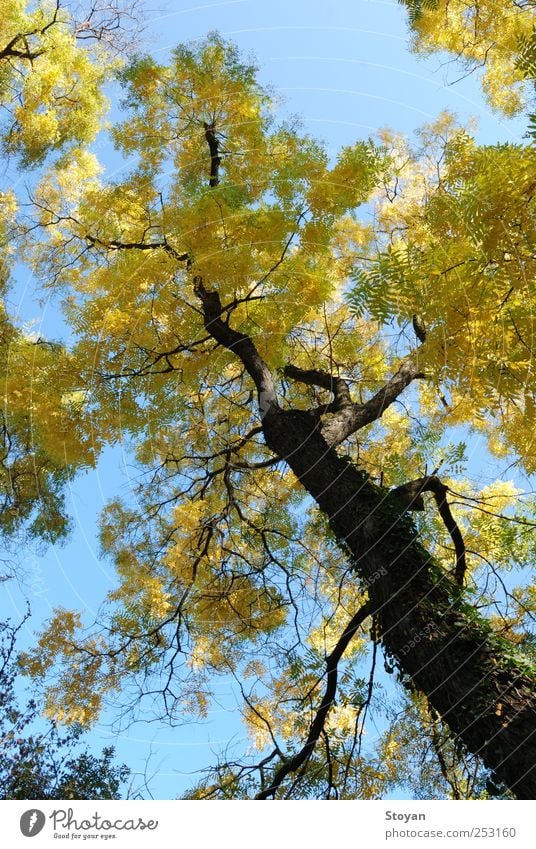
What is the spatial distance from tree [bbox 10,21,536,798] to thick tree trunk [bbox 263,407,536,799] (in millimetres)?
15

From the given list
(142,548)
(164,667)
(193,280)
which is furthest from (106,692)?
(193,280)

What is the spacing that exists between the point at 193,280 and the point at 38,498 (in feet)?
12.9

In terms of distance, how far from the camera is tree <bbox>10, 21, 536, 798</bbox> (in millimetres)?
3908

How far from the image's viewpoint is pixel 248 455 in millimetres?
8375

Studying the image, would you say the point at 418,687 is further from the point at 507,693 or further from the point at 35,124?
the point at 35,124

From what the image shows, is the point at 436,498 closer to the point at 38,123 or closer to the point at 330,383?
the point at 330,383

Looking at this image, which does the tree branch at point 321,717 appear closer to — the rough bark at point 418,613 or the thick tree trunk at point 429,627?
the thick tree trunk at point 429,627

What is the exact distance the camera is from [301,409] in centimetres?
679

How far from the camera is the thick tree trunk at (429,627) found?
126 inches

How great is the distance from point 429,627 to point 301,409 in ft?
11.0

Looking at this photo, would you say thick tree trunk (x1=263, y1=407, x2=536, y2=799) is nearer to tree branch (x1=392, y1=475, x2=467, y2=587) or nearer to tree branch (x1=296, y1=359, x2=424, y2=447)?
tree branch (x1=392, y1=475, x2=467, y2=587)

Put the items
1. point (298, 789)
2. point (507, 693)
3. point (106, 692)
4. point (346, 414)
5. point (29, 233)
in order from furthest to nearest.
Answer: point (29, 233) → point (106, 692) → point (346, 414) → point (298, 789) → point (507, 693)

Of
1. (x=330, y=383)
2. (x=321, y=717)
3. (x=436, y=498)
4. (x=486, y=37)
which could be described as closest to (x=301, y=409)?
(x=330, y=383)

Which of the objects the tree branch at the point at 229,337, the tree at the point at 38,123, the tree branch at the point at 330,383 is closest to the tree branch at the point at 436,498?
the tree branch at the point at 330,383
